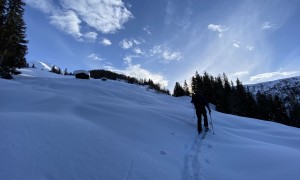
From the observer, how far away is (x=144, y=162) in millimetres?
4391

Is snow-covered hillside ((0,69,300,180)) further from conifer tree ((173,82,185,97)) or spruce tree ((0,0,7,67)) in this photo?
conifer tree ((173,82,185,97))

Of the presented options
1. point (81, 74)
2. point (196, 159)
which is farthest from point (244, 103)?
point (196, 159)

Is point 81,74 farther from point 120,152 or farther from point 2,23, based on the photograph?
point 120,152

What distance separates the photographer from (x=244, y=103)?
56750 mm

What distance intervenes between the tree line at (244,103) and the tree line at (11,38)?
40.2 metres

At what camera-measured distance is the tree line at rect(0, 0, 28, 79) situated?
24377mm

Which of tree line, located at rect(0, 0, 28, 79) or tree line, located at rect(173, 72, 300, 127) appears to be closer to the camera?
tree line, located at rect(0, 0, 28, 79)

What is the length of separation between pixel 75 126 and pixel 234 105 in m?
59.6

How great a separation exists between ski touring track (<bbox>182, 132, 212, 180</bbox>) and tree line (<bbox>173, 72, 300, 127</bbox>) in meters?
45.5

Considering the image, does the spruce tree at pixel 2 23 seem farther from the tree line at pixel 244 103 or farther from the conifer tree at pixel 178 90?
the conifer tree at pixel 178 90

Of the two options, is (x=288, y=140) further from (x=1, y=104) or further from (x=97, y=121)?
(x=1, y=104)

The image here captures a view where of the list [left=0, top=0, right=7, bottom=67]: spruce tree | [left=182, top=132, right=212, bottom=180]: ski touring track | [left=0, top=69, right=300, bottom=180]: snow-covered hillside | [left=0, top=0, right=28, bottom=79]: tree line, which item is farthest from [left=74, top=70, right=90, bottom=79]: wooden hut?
[left=182, top=132, right=212, bottom=180]: ski touring track

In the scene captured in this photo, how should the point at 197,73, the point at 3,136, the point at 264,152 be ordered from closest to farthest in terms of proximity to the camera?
the point at 3,136, the point at 264,152, the point at 197,73

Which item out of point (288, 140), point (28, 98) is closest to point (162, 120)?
point (288, 140)
